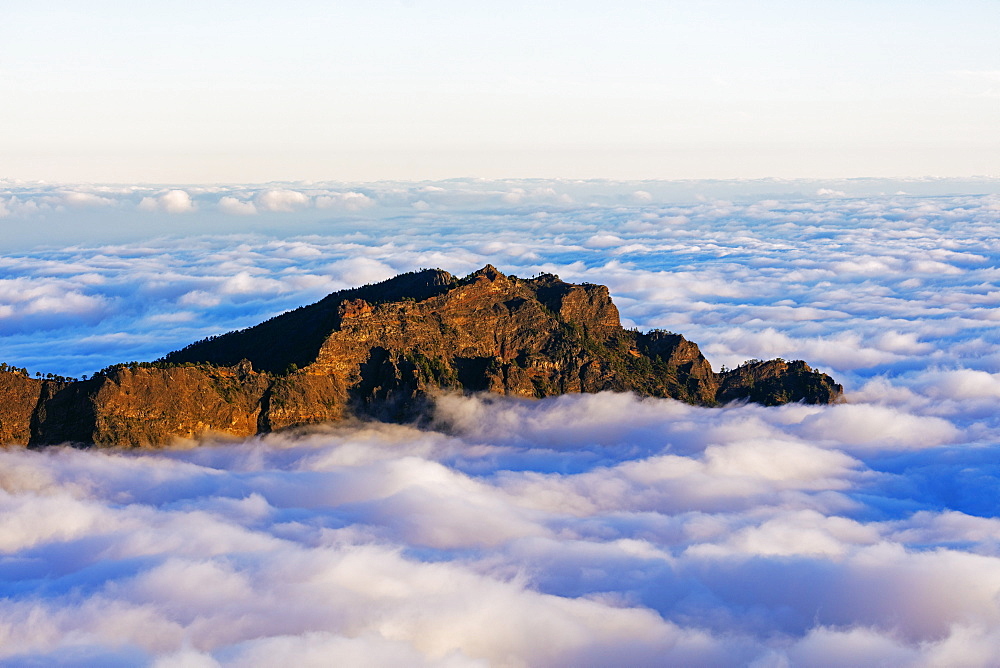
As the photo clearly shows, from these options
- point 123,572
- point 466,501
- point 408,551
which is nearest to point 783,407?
point 466,501

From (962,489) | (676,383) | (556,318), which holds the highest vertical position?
(556,318)

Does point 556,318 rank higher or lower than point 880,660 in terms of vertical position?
higher

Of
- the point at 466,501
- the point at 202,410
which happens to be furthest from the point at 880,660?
the point at 202,410

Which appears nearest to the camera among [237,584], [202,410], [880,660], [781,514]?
[880,660]

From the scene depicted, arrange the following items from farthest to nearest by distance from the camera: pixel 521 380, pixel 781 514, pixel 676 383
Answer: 1. pixel 676 383
2. pixel 521 380
3. pixel 781 514

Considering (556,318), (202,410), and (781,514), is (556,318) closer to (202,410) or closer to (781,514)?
(781,514)

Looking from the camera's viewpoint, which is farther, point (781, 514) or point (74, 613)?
point (781, 514)

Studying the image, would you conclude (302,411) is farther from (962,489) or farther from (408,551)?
(962,489)
